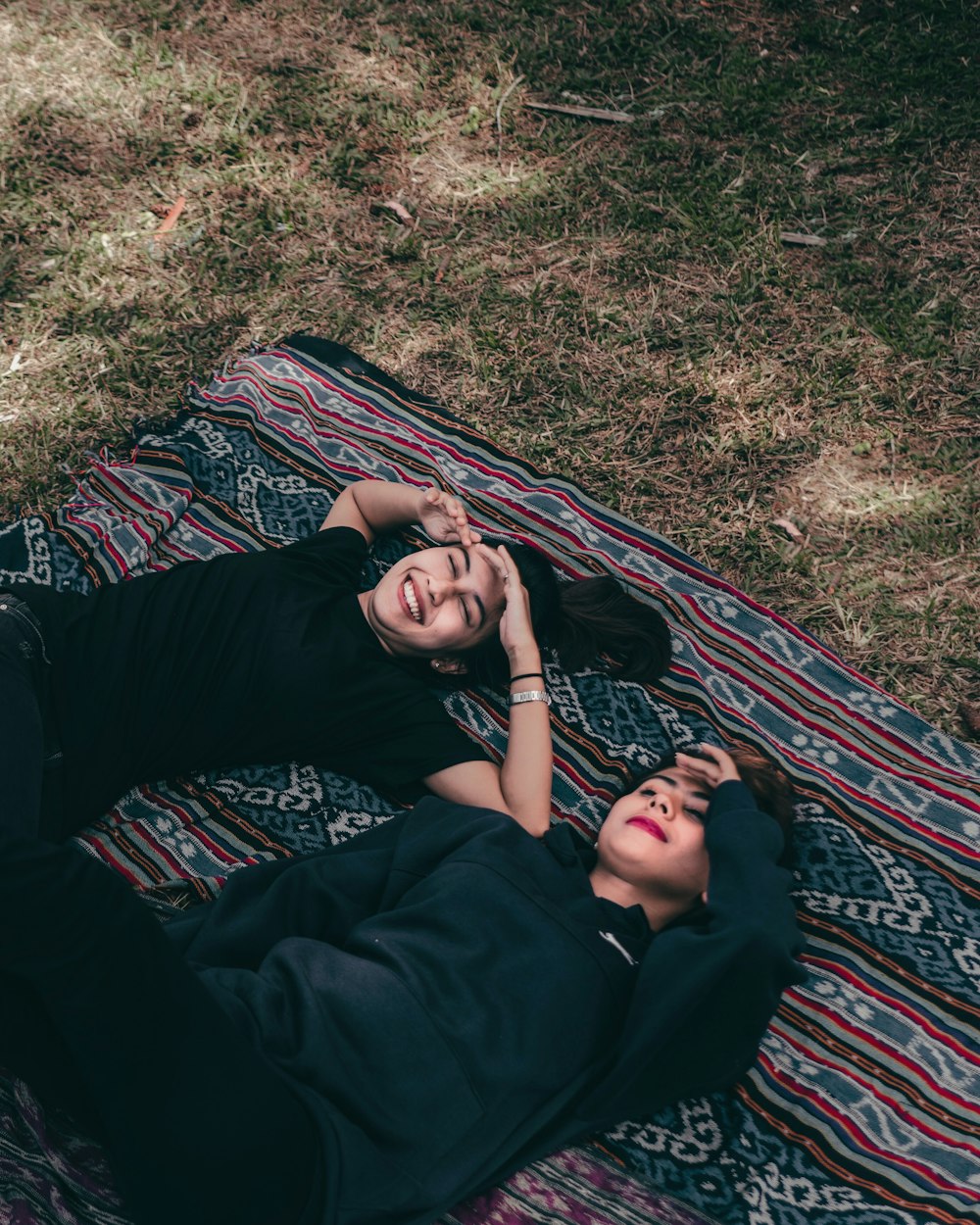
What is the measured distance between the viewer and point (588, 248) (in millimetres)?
5070

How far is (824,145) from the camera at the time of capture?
5.39 m

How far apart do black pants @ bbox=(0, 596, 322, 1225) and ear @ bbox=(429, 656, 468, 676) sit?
1.58m

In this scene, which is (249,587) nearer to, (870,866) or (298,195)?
(870,866)

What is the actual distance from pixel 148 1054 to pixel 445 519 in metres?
2.23

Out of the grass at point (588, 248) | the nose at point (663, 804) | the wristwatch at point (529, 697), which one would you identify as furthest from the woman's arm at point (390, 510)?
the nose at point (663, 804)

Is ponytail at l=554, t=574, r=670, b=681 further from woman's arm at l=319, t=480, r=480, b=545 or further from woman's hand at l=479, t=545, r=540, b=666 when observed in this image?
woman's arm at l=319, t=480, r=480, b=545

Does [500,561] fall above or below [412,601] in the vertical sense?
above

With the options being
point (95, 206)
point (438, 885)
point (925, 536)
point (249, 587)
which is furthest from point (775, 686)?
point (95, 206)

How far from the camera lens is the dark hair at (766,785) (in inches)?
129

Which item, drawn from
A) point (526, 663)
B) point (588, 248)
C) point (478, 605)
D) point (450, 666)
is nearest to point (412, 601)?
point (478, 605)

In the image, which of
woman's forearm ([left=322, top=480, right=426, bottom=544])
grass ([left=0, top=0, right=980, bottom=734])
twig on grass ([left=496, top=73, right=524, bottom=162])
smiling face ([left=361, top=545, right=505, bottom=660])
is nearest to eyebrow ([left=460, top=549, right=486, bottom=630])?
smiling face ([left=361, top=545, right=505, bottom=660])

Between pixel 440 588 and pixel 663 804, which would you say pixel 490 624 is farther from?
pixel 663 804

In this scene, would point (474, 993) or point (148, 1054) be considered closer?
point (148, 1054)

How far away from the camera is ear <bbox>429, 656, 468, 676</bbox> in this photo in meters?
3.70
